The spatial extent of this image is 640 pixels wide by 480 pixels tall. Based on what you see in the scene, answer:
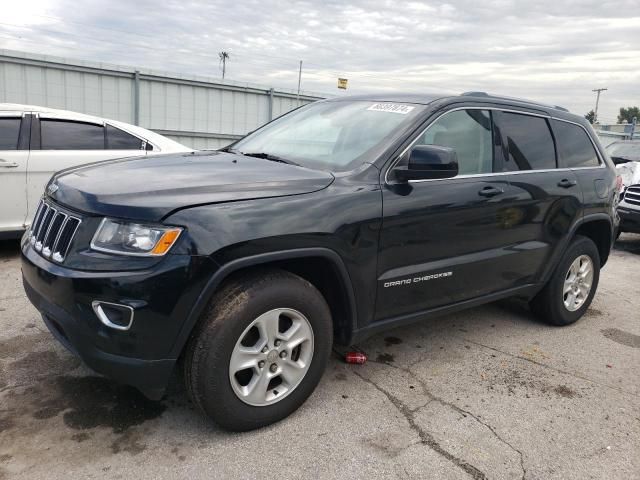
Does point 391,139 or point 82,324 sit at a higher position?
point 391,139

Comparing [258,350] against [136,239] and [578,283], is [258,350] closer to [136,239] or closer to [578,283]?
[136,239]

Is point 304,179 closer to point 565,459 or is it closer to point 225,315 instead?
point 225,315

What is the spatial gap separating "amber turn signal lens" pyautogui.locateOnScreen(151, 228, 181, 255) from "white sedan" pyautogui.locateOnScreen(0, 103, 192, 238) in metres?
3.49

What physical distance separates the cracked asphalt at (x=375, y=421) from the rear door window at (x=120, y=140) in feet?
8.17

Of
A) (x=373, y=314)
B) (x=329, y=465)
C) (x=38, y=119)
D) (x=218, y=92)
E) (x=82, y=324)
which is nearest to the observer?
(x=82, y=324)

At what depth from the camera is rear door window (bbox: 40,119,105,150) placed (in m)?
5.62

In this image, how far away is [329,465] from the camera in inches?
99.6

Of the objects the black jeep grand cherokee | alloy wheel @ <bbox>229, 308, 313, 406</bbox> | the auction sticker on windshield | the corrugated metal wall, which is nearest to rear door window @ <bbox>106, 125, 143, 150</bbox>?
the black jeep grand cherokee

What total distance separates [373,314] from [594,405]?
1501 mm

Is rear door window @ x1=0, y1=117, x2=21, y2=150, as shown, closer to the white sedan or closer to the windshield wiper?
the white sedan

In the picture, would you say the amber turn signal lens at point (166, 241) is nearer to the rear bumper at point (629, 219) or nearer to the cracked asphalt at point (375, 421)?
the cracked asphalt at point (375, 421)

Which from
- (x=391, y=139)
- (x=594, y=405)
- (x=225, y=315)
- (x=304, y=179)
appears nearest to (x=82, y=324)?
(x=225, y=315)

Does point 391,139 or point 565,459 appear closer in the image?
point 565,459

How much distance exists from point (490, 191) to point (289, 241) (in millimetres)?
1622
